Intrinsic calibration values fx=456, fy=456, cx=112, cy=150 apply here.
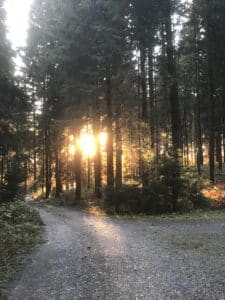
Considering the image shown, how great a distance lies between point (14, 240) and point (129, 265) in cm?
426

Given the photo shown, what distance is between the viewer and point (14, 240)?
41.2 ft

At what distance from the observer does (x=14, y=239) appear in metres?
12.6

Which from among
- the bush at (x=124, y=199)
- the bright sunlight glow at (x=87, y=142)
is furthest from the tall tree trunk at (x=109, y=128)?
the bright sunlight glow at (x=87, y=142)

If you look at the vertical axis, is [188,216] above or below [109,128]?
below

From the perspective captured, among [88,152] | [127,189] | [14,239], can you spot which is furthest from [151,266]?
[88,152]

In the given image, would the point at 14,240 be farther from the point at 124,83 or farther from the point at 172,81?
the point at 124,83

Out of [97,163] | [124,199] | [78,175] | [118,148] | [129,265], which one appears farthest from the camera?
[78,175]

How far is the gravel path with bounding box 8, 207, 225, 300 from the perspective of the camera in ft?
25.2

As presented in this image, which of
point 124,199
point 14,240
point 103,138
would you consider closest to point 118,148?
point 124,199

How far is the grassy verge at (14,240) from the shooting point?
31.5 ft

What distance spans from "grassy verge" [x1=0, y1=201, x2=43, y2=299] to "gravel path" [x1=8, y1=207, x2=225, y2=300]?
31cm

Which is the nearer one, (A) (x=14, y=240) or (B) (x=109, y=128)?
(A) (x=14, y=240)

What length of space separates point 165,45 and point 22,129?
8.32 meters

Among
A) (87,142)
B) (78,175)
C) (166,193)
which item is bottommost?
(166,193)
